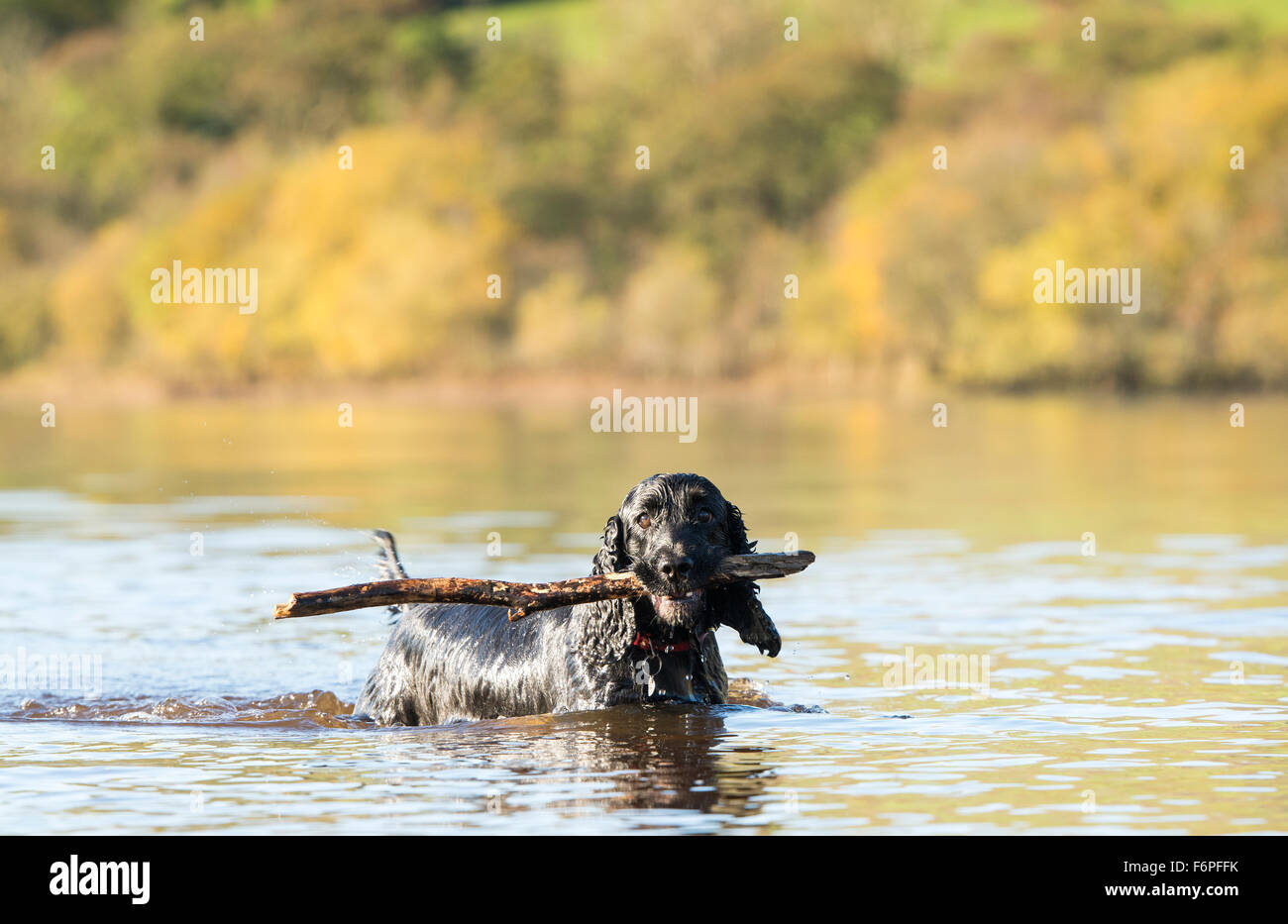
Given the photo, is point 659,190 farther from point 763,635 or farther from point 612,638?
point 612,638

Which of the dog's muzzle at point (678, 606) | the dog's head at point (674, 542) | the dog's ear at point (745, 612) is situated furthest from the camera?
the dog's ear at point (745, 612)

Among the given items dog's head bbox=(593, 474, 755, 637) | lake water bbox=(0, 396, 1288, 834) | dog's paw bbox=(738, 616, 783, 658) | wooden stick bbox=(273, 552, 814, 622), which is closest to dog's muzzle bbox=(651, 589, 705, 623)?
dog's head bbox=(593, 474, 755, 637)

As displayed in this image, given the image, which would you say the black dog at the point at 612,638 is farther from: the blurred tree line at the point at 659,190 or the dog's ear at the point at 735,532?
the blurred tree line at the point at 659,190

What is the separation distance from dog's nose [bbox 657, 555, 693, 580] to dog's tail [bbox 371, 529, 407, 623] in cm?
253

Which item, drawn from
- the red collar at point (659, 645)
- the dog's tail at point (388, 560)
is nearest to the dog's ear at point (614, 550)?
the red collar at point (659, 645)

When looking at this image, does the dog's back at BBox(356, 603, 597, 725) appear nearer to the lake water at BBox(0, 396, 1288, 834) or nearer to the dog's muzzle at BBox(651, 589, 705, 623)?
the lake water at BBox(0, 396, 1288, 834)

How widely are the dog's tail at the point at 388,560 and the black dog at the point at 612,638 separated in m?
0.38

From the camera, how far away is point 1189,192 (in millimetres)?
66812

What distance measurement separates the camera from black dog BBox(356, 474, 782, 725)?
10.2 meters

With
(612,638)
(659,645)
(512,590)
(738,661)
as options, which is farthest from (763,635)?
(738,661)

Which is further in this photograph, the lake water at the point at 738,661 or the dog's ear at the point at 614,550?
the dog's ear at the point at 614,550

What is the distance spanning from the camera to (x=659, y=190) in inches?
3878

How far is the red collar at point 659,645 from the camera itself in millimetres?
10617
